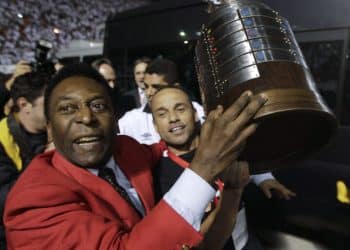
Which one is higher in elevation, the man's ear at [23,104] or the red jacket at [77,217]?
the man's ear at [23,104]

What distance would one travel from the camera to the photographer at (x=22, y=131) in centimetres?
197

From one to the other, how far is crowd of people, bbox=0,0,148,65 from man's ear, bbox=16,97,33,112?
7.46m

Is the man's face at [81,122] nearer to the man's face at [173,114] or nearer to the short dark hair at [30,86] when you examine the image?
the man's face at [173,114]

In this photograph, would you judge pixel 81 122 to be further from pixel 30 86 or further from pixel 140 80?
pixel 140 80

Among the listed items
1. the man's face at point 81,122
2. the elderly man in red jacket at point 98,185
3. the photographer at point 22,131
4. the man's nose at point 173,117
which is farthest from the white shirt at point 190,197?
the man's nose at point 173,117

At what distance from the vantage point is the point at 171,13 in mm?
4520

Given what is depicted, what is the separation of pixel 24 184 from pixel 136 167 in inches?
17.6

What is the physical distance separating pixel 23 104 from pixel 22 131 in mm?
220

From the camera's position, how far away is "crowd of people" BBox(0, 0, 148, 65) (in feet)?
34.1

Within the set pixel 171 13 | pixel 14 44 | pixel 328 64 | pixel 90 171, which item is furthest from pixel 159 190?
pixel 14 44

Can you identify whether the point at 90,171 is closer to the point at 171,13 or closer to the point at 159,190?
the point at 159,190

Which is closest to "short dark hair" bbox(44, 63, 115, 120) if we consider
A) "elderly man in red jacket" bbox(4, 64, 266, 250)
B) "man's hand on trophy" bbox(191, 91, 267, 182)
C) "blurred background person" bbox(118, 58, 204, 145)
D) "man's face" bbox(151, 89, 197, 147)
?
"elderly man in red jacket" bbox(4, 64, 266, 250)

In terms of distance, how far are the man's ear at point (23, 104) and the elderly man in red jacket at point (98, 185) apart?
104 cm

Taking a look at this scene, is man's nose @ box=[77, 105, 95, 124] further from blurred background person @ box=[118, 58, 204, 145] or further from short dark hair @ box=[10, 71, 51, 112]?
blurred background person @ box=[118, 58, 204, 145]
